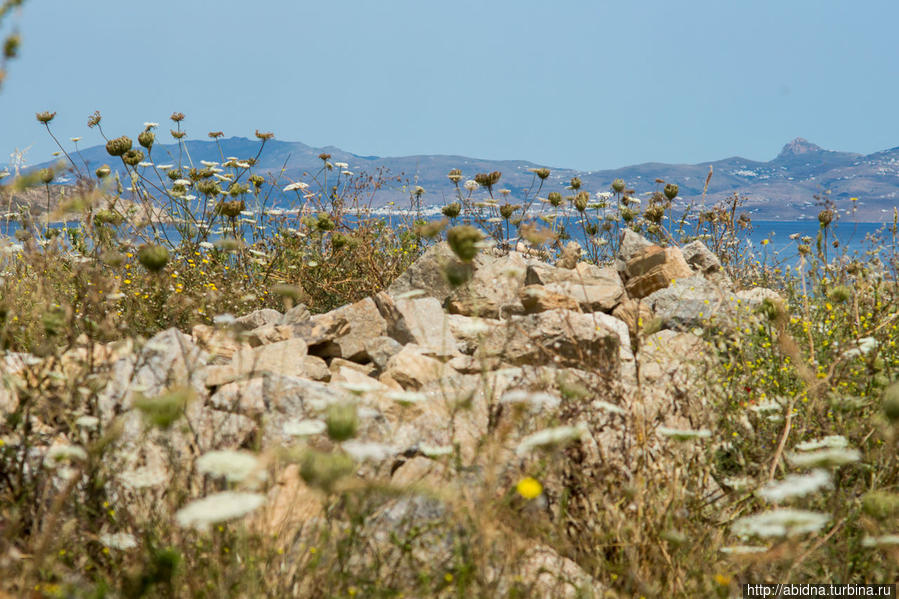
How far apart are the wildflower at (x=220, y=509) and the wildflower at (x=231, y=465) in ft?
0.17

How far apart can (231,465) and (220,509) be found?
0.52 ft

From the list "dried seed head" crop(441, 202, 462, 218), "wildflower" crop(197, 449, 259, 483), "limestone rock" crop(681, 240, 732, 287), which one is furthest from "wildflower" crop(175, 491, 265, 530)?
"limestone rock" crop(681, 240, 732, 287)

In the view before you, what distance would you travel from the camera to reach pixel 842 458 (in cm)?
207

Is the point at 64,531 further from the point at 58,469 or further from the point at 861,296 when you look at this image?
the point at 861,296

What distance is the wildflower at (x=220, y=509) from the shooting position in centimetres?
164

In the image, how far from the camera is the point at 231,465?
1832 mm

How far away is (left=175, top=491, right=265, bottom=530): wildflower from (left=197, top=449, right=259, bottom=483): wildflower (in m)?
0.05

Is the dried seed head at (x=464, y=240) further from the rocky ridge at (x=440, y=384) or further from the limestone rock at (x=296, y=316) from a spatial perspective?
the limestone rock at (x=296, y=316)

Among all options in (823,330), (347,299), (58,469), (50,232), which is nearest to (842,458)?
(58,469)

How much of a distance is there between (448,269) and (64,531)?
1.47 m

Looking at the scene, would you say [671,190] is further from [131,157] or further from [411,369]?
[131,157]

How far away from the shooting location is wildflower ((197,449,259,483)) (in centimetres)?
182

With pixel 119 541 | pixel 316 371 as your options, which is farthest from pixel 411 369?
pixel 119 541

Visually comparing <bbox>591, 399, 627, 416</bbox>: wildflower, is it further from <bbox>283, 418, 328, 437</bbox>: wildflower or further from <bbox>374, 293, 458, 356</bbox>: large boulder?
<bbox>374, 293, 458, 356</bbox>: large boulder
